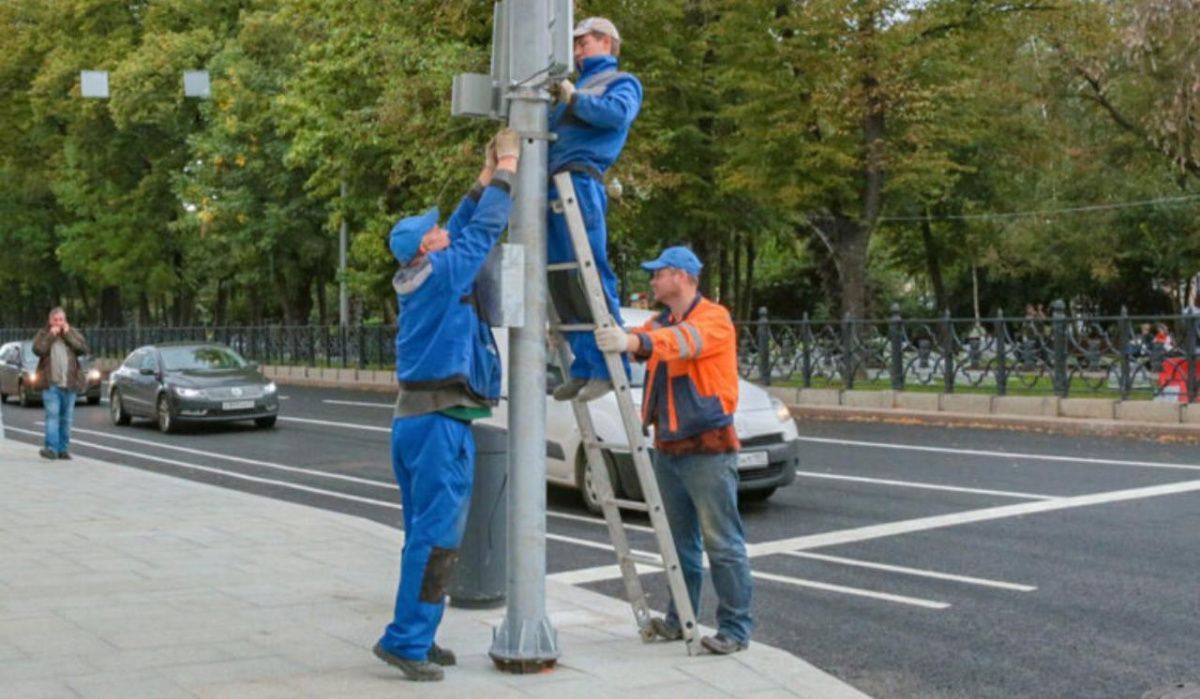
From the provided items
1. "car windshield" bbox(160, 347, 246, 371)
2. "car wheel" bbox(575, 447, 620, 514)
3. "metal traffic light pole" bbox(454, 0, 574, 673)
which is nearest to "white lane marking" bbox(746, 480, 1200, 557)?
"car wheel" bbox(575, 447, 620, 514)

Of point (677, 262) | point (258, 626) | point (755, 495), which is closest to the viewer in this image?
point (677, 262)

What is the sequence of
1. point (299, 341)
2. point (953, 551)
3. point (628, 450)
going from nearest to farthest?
1. point (953, 551)
2. point (628, 450)
3. point (299, 341)

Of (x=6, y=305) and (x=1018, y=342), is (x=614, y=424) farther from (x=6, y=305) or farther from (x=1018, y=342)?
(x=6, y=305)

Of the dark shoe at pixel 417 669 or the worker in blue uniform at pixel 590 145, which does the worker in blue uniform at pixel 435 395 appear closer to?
the dark shoe at pixel 417 669

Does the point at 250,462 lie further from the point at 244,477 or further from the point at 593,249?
the point at 593,249

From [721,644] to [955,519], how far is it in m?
5.50

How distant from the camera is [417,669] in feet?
19.7

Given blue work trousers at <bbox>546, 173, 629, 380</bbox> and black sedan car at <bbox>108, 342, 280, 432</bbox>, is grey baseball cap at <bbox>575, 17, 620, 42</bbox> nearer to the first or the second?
blue work trousers at <bbox>546, 173, 629, 380</bbox>

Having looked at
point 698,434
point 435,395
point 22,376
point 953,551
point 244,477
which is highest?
point 435,395

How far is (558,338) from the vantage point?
21.6ft

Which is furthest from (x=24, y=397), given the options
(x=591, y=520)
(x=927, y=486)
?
(x=927, y=486)

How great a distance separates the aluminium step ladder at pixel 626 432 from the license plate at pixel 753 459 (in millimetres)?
5155

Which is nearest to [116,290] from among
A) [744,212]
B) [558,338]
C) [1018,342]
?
[744,212]

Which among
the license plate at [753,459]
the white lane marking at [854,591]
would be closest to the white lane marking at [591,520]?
the license plate at [753,459]
